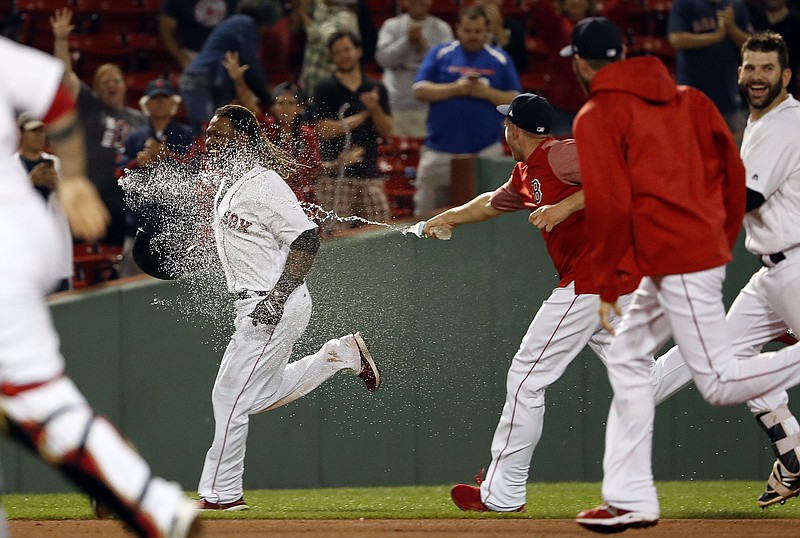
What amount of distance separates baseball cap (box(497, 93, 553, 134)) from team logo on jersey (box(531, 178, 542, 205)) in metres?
0.24

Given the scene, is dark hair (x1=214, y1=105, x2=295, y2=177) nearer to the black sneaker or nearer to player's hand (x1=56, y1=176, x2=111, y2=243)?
player's hand (x1=56, y1=176, x2=111, y2=243)

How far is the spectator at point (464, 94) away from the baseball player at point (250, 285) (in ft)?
8.38

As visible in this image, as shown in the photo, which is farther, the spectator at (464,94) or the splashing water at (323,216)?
the spectator at (464,94)

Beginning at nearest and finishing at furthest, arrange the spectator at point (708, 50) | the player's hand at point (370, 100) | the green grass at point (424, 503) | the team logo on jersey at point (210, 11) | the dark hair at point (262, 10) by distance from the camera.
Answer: the green grass at point (424, 503) → the player's hand at point (370, 100) → the spectator at point (708, 50) → the dark hair at point (262, 10) → the team logo on jersey at point (210, 11)

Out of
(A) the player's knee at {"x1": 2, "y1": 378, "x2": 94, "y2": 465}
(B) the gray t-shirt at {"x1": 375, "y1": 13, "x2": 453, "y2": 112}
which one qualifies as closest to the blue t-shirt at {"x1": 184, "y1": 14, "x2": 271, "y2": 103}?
(B) the gray t-shirt at {"x1": 375, "y1": 13, "x2": 453, "y2": 112}

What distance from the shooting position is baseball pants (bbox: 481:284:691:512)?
5973 mm

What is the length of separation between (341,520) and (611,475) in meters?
1.71

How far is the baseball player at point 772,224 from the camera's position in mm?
5766

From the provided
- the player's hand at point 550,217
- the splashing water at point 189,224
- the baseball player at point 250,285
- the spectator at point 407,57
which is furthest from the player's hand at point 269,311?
the spectator at point 407,57

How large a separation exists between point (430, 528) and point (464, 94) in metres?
4.19

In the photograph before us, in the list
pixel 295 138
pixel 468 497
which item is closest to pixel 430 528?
pixel 468 497

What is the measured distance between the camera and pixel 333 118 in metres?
8.91

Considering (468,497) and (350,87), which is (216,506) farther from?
(350,87)

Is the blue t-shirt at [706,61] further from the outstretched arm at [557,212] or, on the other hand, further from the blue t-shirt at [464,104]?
the outstretched arm at [557,212]
